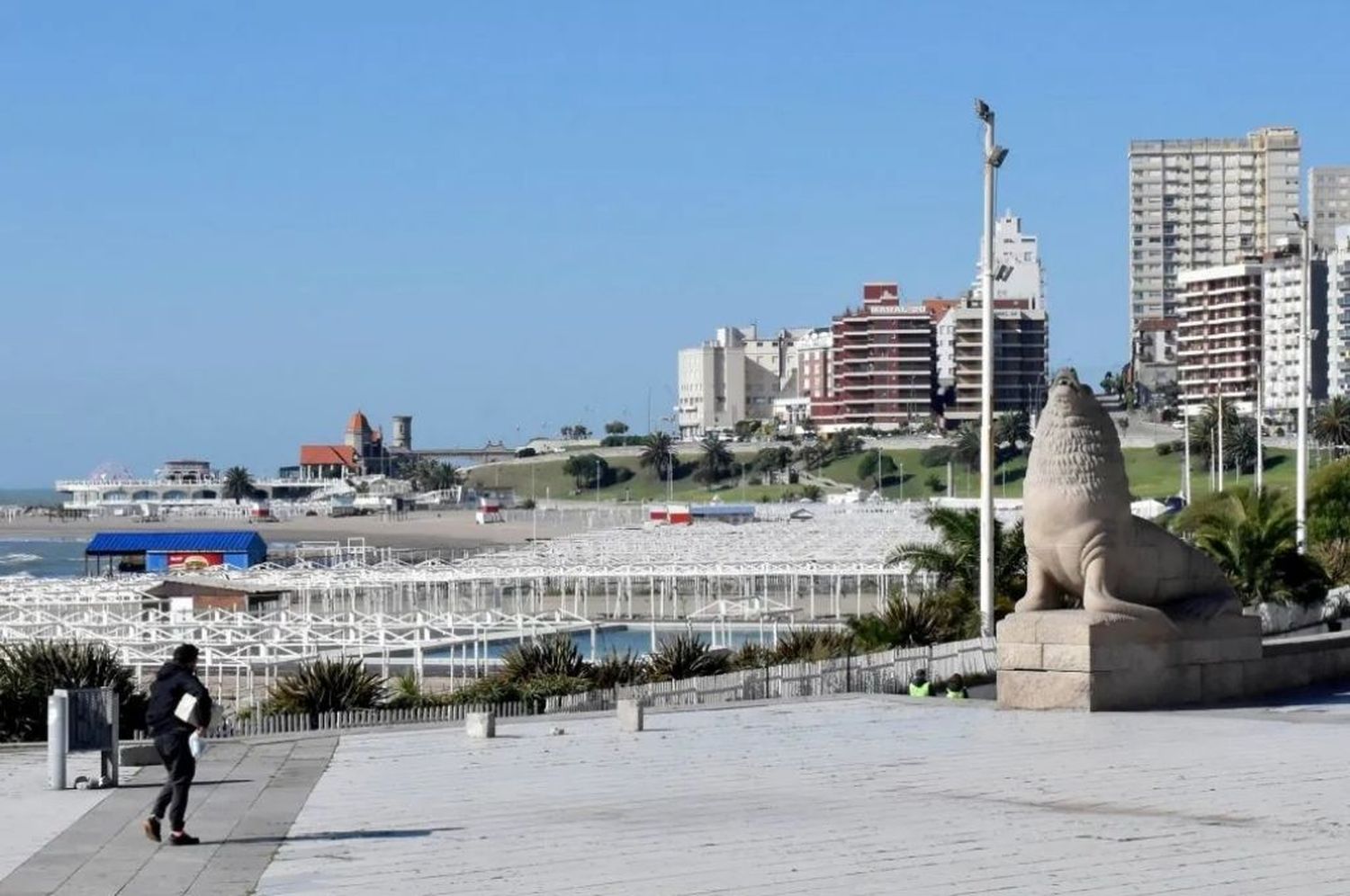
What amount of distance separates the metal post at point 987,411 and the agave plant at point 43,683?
10.2m

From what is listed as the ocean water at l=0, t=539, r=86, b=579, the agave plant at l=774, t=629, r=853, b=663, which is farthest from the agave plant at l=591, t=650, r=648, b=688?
the ocean water at l=0, t=539, r=86, b=579

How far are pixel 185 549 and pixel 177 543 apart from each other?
516 mm

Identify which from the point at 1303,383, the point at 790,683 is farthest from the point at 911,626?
the point at 1303,383

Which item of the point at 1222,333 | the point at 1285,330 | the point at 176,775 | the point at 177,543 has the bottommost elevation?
the point at 177,543

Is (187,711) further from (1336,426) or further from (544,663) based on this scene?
(1336,426)

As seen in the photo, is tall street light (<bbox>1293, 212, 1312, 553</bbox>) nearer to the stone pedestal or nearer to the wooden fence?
the wooden fence

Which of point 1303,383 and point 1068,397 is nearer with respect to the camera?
point 1068,397

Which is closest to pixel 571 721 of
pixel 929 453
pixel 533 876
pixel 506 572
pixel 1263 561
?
pixel 533 876

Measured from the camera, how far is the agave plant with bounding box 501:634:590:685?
26.1 m

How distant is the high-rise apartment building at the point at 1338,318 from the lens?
7520 inches

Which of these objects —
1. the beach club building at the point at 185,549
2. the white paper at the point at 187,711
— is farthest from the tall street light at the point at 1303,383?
the beach club building at the point at 185,549

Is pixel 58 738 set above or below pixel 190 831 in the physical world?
above

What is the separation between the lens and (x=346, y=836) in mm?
13297

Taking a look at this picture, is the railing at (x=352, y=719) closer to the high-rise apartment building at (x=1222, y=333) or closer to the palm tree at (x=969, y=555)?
the palm tree at (x=969, y=555)
